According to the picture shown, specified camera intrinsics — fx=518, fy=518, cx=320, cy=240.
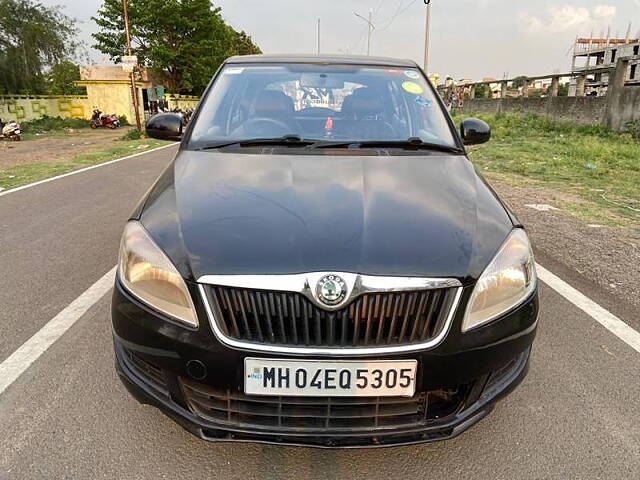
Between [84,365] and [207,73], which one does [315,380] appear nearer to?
[84,365]

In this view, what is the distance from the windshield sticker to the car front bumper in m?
1.90

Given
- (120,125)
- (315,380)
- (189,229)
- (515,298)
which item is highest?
(189,229)

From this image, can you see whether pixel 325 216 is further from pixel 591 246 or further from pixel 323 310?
pixel 591 246

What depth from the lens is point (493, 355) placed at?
71.9 inches

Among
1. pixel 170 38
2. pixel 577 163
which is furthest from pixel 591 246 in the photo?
pixel 170 38

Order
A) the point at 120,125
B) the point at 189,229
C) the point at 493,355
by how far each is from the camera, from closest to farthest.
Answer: the point at 493,355 < the point at 189,229 < the point at 120,125

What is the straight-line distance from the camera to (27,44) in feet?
98.4

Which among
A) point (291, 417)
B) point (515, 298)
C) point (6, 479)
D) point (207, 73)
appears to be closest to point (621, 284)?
→ point (515, 298)

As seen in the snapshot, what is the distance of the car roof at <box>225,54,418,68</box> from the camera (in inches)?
138

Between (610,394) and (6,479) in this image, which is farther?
(610,394)

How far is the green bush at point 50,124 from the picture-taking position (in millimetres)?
25197

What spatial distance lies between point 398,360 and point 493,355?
380 mm

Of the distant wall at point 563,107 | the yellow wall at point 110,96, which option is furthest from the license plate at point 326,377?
the yellow wall at point 110,96

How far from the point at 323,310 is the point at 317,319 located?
0.04 meters
